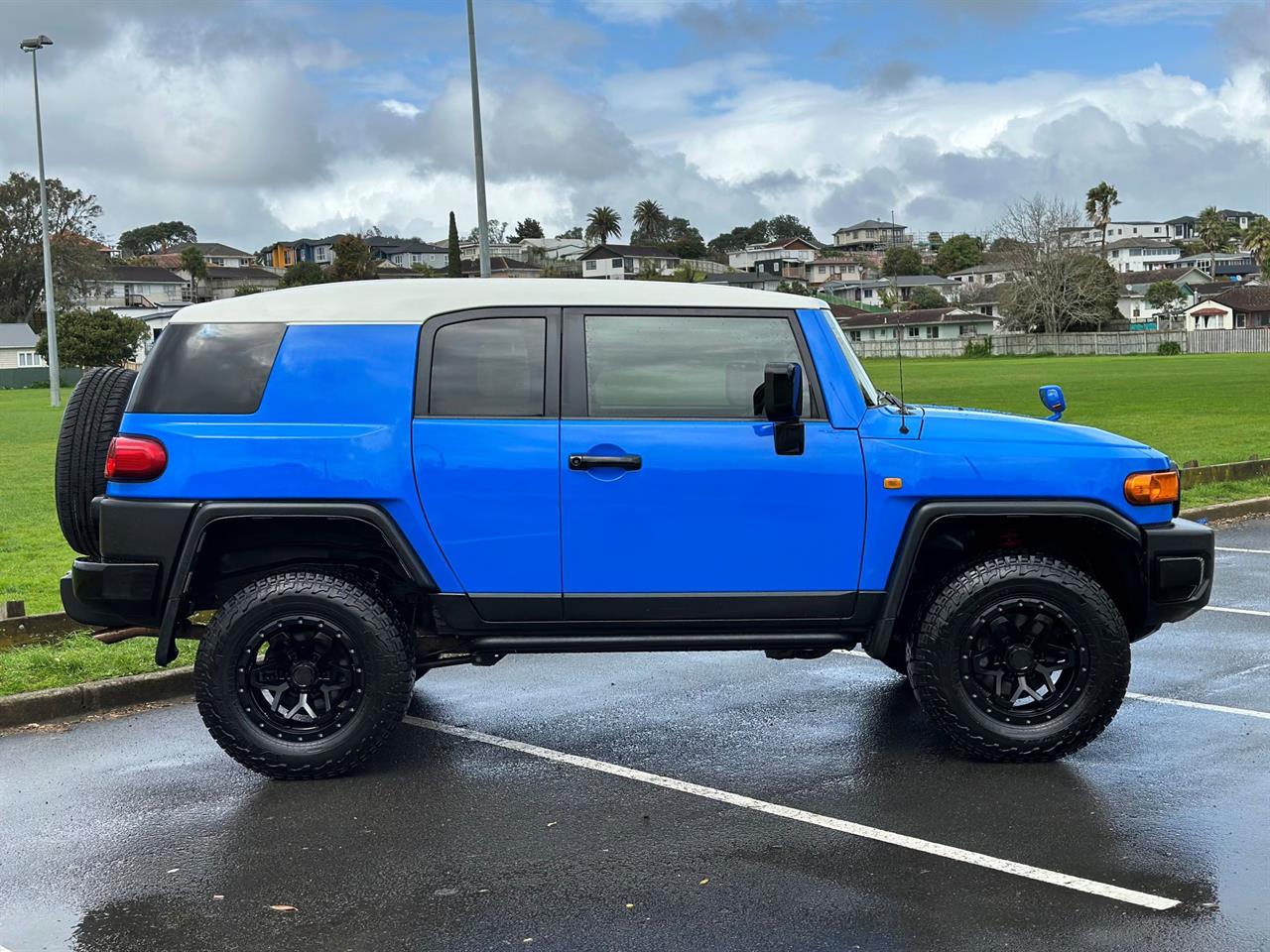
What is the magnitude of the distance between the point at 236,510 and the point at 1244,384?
3589 cm

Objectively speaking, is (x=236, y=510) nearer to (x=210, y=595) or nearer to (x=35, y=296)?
(x=210, y=595)

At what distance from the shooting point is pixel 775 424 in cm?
555

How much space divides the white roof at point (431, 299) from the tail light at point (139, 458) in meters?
0.53

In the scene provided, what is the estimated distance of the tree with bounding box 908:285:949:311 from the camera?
142 m

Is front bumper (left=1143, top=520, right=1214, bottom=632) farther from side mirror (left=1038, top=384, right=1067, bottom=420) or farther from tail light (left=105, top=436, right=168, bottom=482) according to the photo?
tail light (left=105, top=436, right=168, bottom=482)

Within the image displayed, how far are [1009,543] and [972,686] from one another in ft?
2.22

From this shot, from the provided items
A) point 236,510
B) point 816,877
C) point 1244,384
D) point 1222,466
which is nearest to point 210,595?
point 236,510

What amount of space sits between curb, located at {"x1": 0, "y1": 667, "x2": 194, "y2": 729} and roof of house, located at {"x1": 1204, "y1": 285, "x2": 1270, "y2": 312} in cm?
11347

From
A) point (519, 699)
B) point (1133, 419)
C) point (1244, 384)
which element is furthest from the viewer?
point (1244, 384)

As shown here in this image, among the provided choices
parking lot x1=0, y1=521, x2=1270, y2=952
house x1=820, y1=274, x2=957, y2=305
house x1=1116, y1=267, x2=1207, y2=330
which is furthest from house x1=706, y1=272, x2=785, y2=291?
parking lot x1=0, y1=521, x2=1270, y2=952

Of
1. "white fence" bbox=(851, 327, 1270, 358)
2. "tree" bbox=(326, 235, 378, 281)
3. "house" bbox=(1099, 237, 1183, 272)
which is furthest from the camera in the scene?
"house" bbox=(1099, 237, 1183, 272)

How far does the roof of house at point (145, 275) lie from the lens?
471 ft

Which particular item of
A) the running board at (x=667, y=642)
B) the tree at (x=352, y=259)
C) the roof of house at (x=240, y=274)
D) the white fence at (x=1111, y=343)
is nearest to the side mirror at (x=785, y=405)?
the running board at (x=667, y=642)

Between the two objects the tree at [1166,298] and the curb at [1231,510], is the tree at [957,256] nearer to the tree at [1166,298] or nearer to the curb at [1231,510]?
the tree at [1166,298]
